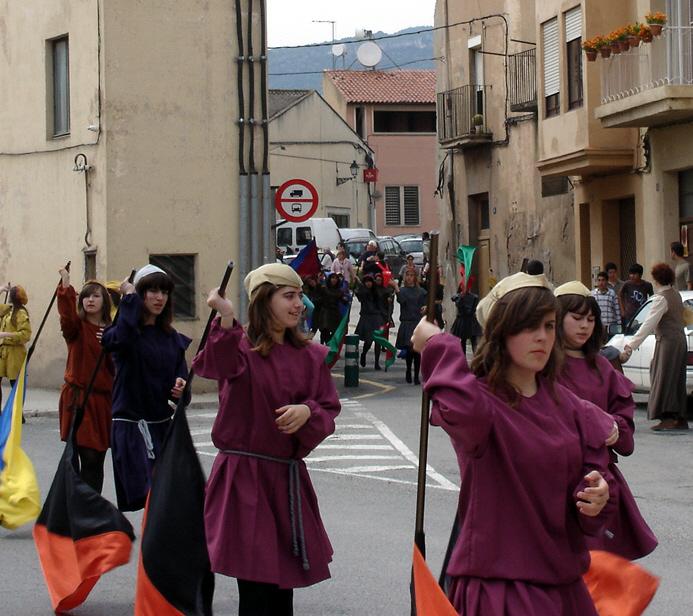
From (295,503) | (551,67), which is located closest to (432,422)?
(295,503)

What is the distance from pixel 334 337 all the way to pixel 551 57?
860cm

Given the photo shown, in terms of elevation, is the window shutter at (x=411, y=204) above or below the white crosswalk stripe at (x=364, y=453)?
above

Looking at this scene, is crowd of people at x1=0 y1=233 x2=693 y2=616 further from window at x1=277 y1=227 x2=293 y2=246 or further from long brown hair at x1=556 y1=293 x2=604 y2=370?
window at x1=277 y1=227 x2=293 y2=246

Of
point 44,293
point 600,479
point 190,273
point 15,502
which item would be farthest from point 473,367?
point 44,293

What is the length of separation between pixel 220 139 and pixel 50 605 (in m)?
14.8

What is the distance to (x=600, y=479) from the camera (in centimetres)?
419

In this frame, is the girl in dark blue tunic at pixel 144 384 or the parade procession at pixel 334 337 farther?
the girl in dark blue tunic at pixel 144 384

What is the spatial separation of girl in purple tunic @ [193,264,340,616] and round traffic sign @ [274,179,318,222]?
1515 cm

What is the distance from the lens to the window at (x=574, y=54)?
27.2 metres

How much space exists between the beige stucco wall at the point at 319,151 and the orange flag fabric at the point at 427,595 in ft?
184

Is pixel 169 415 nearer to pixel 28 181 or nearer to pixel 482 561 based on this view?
pixel 482 561

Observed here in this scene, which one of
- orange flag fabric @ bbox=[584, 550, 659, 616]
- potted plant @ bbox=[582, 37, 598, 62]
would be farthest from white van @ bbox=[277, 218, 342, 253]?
orange flag fabric @ bbox=[584, 550, 659, 616]

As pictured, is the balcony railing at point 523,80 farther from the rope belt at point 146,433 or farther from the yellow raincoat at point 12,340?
the rope belt at point 146,433

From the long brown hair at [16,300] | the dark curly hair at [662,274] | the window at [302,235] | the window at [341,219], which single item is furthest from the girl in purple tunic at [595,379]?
the window at [341,219]
